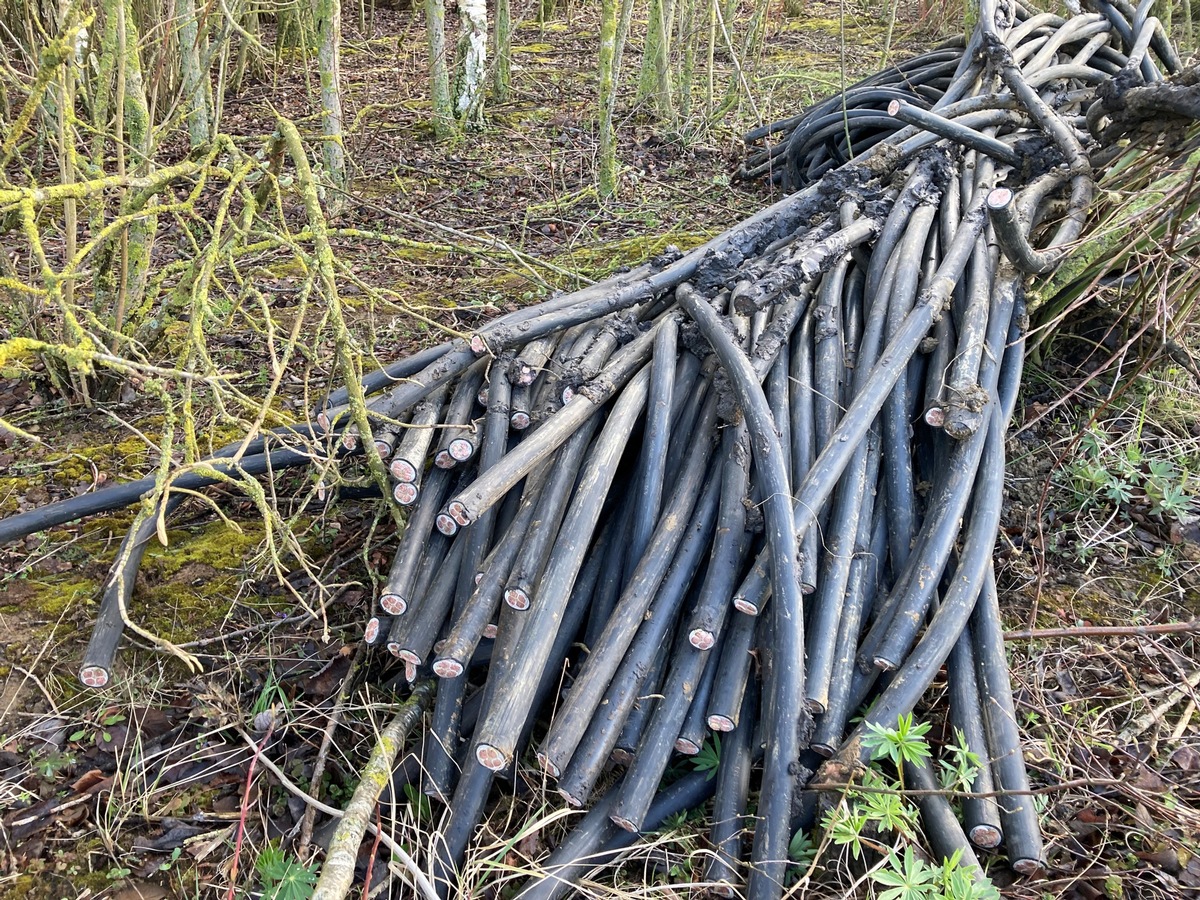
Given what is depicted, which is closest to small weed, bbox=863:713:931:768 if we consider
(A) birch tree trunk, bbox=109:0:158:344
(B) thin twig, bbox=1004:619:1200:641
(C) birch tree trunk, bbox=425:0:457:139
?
(B) thin twig, bbox=1004:619:1200:641

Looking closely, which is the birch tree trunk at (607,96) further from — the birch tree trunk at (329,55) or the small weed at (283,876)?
the small weed at (283,876)

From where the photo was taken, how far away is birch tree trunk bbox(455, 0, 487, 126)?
656 centimetres

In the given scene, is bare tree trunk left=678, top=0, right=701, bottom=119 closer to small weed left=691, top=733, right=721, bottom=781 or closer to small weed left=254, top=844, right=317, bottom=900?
small weed left=691, top=733, right=721, bottom=781

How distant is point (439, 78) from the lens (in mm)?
6449

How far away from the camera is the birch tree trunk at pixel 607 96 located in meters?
4.94

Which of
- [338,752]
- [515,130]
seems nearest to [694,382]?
[338,752]

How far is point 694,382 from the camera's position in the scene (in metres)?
2.62

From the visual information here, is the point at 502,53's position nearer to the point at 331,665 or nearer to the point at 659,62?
the point at 659,62

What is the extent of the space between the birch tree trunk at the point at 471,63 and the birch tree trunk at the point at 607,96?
5.84 ft

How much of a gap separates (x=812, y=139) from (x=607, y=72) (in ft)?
4.51

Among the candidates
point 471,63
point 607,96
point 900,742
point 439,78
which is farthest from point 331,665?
point 471,63

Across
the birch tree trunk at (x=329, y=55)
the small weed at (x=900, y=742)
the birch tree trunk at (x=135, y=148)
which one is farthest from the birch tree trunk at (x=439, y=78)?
the small weed at (x=900, y=742)

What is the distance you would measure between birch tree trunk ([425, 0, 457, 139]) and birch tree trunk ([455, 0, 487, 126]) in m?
0.11

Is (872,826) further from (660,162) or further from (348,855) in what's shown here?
(660,162)
